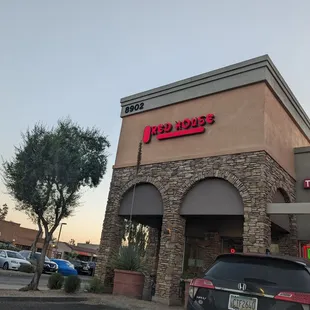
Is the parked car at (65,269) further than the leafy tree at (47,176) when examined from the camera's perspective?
Yes

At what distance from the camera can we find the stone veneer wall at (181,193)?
35.9 ft

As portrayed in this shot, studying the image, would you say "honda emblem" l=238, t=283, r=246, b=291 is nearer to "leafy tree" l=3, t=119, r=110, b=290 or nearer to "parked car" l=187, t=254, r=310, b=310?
"parked car" l=187, t=254, r=310, b=310

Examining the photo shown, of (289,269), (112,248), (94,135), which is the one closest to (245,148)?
(94,135)

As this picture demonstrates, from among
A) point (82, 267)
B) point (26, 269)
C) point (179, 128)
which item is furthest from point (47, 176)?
point (82, 267)

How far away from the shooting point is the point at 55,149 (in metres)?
11.3

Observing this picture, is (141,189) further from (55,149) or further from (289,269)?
(289,269)

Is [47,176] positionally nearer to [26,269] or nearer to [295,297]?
[295,297]

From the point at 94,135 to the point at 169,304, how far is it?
7049 millimetres

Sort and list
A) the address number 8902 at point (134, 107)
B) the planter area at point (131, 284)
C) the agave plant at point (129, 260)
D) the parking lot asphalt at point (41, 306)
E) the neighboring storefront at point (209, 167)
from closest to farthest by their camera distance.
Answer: the parking lot asphalt at point (41, 306) → the neighboring storefront at point (209, 167) → the planter area at point (131, 284) → the agave plant at point (129, 260) → the address number 8902 at point (134, 107)

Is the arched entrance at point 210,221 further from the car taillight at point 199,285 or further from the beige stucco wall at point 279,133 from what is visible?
the car taillight at point 199,285

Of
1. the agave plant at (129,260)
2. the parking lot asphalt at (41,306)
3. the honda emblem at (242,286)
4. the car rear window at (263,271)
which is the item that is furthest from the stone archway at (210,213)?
the honda emblem at (242,286)

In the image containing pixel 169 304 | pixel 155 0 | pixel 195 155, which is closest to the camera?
pixel 169 304

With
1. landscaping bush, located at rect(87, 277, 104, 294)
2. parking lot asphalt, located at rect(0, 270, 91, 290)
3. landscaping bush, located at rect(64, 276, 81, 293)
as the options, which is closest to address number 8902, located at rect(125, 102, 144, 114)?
landscaping bush, located at rect(87, 277, 104, 294)

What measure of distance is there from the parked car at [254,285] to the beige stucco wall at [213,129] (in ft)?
26.5
